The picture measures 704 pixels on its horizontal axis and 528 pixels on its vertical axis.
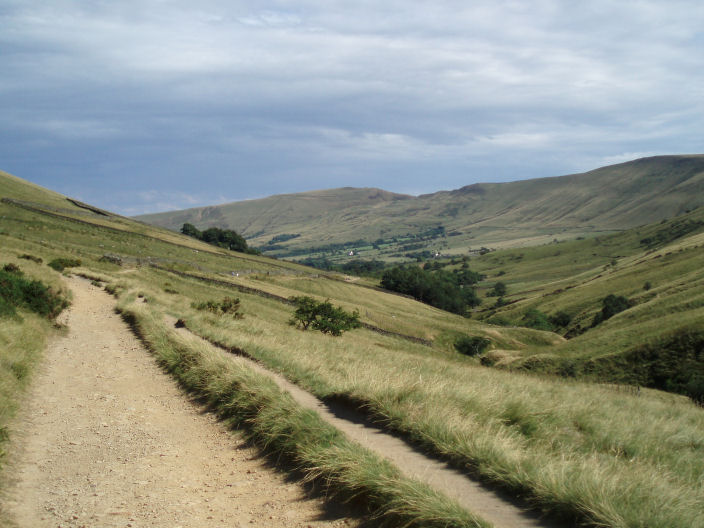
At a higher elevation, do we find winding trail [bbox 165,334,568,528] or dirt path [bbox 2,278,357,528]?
winding trail [bbox 165,334,568,528]

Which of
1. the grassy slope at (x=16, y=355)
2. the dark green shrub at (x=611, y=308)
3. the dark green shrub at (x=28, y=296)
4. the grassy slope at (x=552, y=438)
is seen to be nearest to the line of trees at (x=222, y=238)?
the dark green shrub at (x=611, y=308)

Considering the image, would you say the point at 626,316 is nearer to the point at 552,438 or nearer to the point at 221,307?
the point at 221,307

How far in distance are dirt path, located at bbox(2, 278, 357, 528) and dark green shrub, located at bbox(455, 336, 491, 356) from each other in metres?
50.1

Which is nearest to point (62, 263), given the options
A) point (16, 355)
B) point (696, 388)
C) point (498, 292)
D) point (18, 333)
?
point (18, 333)

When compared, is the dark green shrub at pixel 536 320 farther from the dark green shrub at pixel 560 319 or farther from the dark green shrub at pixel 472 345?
the dark green shrub at pixel 472 345

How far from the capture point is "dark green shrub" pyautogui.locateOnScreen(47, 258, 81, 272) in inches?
1593

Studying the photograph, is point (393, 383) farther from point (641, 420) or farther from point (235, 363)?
point (641, 420)

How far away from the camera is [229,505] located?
7.08 meters

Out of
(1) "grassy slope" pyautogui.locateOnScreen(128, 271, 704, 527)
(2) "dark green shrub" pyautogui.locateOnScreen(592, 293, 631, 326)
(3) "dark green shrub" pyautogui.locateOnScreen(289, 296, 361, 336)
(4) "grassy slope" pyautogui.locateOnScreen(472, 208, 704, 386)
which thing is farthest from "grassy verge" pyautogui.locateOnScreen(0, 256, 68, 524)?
(2) "dark green shrub" pyautogui.locateOnScreen(592, 293, 631, 326)

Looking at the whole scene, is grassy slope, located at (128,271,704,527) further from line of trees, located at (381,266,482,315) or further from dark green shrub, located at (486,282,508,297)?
dark green shrub, located at (486,282,508,297)

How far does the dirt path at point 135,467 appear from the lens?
6.61 metres

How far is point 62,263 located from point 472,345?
43381 millimetres

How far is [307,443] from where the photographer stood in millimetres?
8047

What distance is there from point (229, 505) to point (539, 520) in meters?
4.03
